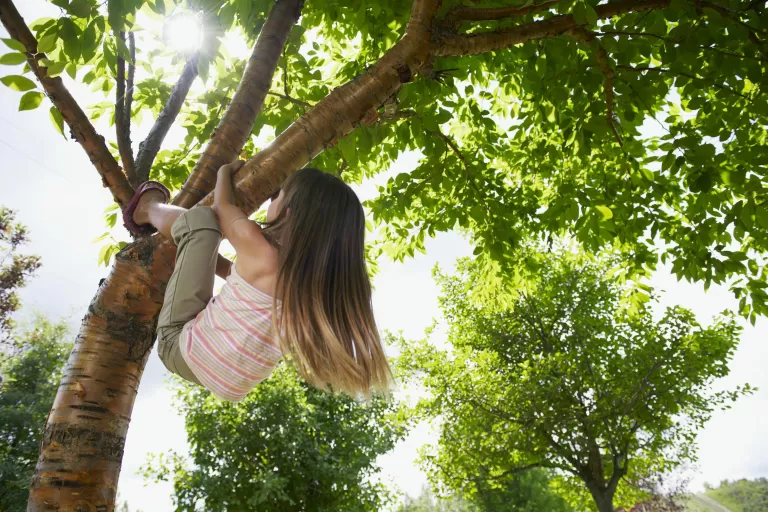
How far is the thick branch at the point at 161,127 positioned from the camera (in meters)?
2.71

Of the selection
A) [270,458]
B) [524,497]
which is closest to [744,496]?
[524,497]

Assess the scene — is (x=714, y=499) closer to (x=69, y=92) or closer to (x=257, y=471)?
(x=257, y=471)

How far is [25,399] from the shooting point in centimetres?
2022

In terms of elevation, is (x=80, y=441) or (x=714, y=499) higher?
(x=714, y=499)

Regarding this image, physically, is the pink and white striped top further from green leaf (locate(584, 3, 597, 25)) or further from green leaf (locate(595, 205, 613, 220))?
green leaf (locate(595, 205, 613, 220))

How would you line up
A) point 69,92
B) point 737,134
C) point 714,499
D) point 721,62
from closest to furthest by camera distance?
1. point 69,92
2. point 721,62
3. point 737,134
4. point 714,499

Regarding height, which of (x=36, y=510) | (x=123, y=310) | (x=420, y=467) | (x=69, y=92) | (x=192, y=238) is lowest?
(x=36, y=510)

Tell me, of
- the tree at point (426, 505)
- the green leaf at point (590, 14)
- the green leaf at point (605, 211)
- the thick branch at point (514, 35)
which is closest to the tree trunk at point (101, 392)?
the thick branch at point (514, 35)

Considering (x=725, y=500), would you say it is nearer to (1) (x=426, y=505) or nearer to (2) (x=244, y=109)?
(1) (x=426, y=505)

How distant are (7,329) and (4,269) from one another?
8.44 feet

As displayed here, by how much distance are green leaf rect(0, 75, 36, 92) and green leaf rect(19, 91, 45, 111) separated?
0.06 metres

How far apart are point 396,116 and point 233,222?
158 centimetres

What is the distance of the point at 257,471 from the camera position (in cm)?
1549

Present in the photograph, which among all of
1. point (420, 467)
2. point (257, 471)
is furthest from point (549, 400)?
point (257, 471)
